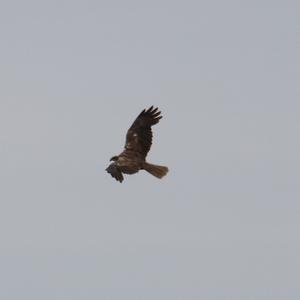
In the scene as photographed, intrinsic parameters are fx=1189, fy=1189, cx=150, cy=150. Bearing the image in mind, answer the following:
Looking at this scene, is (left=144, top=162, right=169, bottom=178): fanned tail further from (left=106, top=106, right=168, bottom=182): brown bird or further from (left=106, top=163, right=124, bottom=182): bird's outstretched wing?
(left=106, top=163, right=124, bottom=182): bird's outstretched wing

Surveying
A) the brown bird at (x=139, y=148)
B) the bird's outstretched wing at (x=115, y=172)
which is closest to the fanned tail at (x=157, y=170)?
the brown bird at (x=139, y=148)

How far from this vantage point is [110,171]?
4231 cm

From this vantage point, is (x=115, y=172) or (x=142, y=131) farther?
(x=142, y=131)

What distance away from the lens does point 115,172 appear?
139ft

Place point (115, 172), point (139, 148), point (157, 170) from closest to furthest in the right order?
point (115, 172) → point (157, 170) → point (139, 148)

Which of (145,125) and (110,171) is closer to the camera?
(110,171)

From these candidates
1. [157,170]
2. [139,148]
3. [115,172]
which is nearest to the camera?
[115,172]

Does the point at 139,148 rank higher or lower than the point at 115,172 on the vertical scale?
higher

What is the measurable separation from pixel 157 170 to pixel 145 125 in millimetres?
2563

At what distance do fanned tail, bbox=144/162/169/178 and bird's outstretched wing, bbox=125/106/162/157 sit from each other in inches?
54.5

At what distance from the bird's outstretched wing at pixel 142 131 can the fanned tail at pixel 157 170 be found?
1385 mm

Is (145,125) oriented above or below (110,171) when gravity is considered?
above

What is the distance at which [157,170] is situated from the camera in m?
43.6

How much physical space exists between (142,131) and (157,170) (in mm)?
2441
